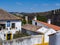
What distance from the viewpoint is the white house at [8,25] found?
2639cm

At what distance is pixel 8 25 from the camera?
1076 inches

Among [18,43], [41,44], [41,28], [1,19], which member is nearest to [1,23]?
[1,19]

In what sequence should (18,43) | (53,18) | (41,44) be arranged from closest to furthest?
1. (18,43)
2. (41,44)
3. (53,18)

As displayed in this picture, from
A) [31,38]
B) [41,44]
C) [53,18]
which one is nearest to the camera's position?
[31,38]

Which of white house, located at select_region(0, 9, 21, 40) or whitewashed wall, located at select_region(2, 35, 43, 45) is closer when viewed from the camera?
whitewashed wall, located at select_region(2, 35, 43, 45)

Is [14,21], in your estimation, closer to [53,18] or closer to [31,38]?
[31,38]

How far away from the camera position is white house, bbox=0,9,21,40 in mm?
26388

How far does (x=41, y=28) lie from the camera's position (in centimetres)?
2589

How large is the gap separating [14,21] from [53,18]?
19.2 metres

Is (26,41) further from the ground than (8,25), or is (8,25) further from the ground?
(8,25)

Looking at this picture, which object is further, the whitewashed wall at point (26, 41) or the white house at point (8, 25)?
the white house at point (8, 25)

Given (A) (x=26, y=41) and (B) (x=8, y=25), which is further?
(B) (x=8, y=25)

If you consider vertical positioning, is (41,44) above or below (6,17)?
below

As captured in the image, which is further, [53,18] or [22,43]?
[53,18]
